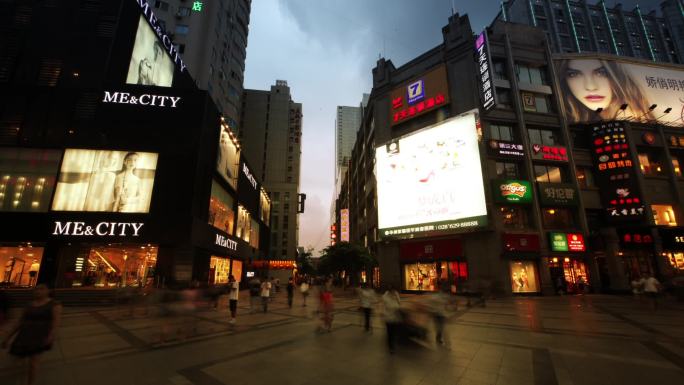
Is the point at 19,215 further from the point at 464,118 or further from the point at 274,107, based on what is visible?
the point at 274,107

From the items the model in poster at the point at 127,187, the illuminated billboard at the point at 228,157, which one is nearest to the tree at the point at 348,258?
the illuminated billboard at the point at 228,157

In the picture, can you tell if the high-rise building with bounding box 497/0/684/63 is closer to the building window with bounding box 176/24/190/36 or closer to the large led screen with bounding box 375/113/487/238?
the large led screen with bounding box 375/113/487/238

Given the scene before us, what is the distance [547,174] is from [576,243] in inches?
275

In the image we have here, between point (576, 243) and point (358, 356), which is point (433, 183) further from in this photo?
point (358, 356)

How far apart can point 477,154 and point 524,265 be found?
10.9 metres

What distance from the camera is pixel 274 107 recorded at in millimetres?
101500

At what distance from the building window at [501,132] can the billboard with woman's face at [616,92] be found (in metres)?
7.74

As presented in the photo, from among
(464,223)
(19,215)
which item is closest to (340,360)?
(464,223)

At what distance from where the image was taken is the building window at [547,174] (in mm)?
30672

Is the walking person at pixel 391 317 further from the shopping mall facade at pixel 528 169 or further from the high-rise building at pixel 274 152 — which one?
the high-rise building at pixel 274 152

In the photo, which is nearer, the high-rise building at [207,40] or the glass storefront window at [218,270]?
the glass storefront window at [218,270]

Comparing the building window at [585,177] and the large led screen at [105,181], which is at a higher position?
the building window at [585,177]

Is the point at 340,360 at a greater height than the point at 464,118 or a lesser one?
lesser

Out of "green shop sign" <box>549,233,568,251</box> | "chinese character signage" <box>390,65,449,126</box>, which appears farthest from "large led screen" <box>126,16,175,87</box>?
"green shop sign" <box>549,233,568,251</box>
